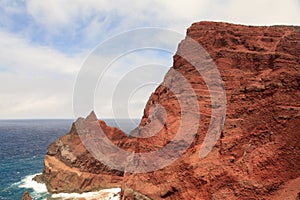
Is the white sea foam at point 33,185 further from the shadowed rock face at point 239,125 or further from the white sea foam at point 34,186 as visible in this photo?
the shadowed rock face at point 239,125

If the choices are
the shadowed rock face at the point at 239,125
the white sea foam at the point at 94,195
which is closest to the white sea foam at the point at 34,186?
the white sea foam at the point at 94,195

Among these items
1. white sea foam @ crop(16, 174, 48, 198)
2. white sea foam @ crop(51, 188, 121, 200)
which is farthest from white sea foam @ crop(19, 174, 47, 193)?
white sea foam @ crop(51, 188, 121, 200)

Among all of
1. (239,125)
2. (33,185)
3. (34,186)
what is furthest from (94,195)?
(239,125)

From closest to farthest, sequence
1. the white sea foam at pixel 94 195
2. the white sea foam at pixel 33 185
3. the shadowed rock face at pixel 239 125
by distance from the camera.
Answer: the shadowed rock face at pixel 239 125 < the white sea foam at pixel 94 195 < the white sea foam at pixel 33 185

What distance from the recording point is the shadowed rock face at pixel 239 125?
20.1m

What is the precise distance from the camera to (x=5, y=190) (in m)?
61.5

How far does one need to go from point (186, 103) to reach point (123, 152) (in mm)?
40493

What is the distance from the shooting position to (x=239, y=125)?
75.7 ft

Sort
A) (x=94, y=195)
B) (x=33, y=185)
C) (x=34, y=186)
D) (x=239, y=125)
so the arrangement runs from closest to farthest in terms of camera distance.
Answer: (x=239, y=125), (x=94, y=195), (x=34, y=186), (x=33, y=185)

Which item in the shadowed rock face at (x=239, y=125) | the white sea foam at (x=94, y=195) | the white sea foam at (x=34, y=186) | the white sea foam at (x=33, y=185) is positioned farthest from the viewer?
the white sea foam at (x=33, y=185)

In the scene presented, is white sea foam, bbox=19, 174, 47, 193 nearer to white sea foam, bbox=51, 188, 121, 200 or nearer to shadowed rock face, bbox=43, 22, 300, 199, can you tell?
white sea foam, bbox=51, 188, 121, 200

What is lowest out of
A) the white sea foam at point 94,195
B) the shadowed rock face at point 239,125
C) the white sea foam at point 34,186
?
the white sea foam at point 34,186

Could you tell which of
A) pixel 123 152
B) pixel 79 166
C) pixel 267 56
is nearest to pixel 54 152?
pixel 79 166

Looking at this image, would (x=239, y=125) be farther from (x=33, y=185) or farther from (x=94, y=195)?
(x=33, y=185)
